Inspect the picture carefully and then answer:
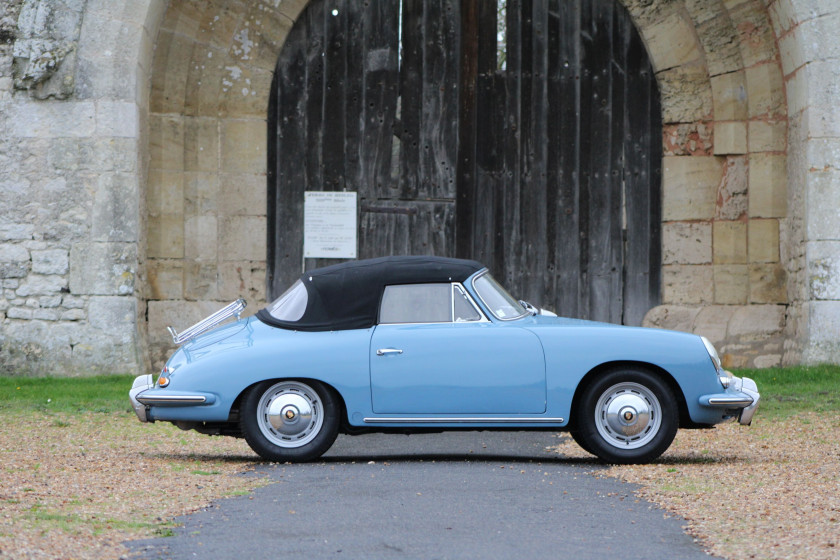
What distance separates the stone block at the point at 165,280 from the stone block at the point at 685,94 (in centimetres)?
593

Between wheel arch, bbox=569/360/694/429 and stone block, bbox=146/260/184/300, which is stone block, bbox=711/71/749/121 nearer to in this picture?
stone block, bbox=146/260/184/300

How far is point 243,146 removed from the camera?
15.0m

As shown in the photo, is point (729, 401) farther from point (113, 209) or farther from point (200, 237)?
point (200, 237)

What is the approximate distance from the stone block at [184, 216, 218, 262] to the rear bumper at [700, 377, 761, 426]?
8230 mm

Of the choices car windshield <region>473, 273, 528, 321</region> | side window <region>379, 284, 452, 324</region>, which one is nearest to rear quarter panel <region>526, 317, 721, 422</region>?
car windshield <region>473, 273, 528, 321</region>

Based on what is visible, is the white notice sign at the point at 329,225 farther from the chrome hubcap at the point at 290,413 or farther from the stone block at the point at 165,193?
the chrome hubcap at the point at 290,413

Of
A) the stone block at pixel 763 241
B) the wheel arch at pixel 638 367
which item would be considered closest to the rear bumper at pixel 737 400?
the wheel arch at pixel 638 367

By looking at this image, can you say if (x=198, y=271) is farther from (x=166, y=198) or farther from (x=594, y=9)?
(x=594, y=9)

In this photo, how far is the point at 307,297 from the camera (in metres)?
8.20

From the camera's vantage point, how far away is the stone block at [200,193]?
14.9 m

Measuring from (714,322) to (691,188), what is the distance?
1596mm

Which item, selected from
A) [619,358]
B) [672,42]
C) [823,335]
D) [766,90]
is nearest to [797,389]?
[823,335]

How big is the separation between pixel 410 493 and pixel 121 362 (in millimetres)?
7386

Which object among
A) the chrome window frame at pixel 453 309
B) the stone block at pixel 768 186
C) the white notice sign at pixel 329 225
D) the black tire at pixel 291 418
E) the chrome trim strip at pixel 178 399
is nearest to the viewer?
the chrome trim strip at pixel 178 399
